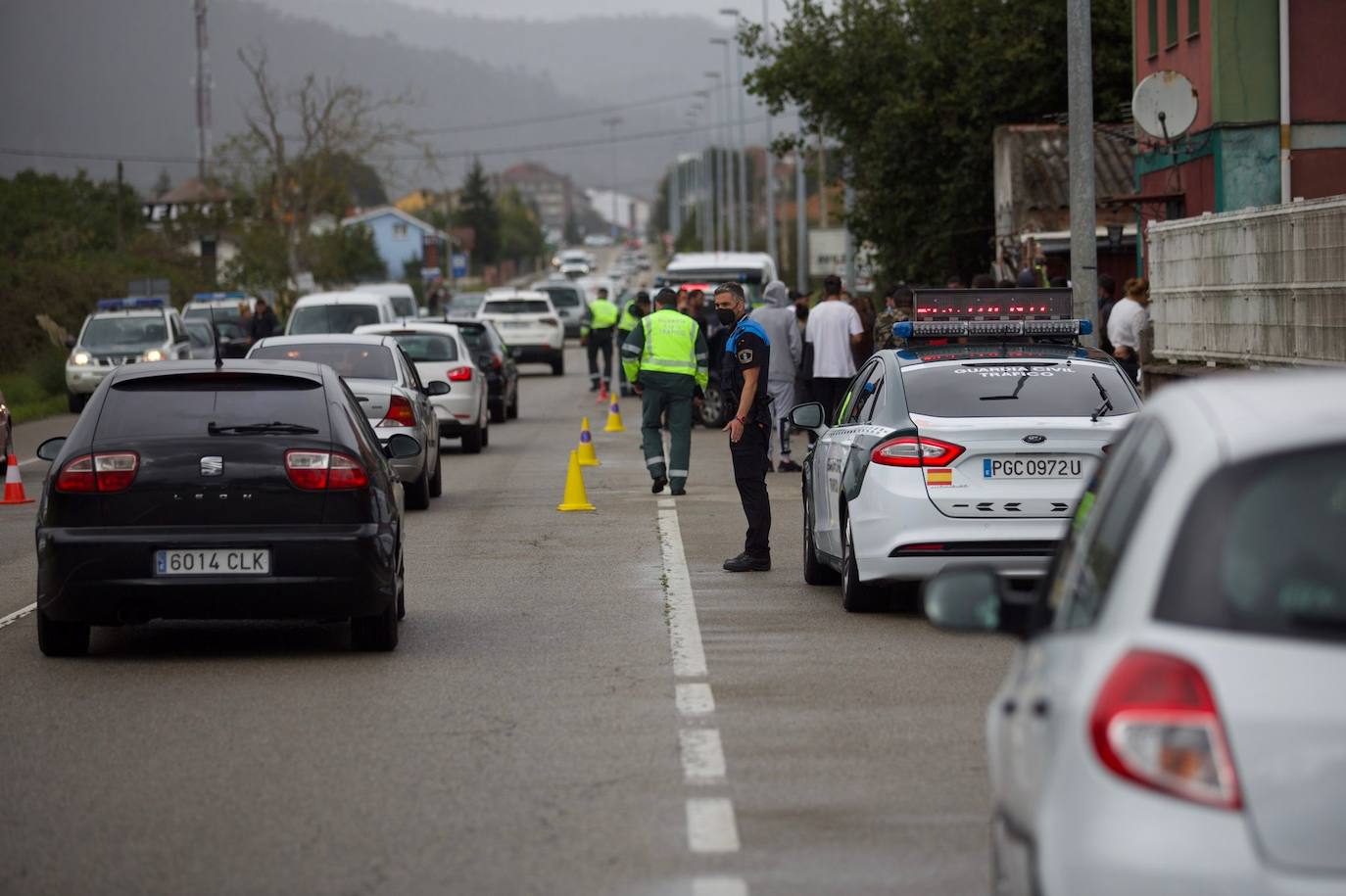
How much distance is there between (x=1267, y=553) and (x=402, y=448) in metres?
8.03

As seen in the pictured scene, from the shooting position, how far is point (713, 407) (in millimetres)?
28719

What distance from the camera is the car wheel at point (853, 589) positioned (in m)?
11.3

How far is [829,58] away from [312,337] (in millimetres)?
24234

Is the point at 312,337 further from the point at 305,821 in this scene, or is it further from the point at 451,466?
the point at 305,821

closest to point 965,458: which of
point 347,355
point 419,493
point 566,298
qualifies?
point 419,493

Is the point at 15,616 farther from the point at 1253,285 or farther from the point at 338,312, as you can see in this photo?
the point at 338,312

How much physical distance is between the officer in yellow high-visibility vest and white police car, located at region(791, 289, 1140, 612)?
642 centimetres

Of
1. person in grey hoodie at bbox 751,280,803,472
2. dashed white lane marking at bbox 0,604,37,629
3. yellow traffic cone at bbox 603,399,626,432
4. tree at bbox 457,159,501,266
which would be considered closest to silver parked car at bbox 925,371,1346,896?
dashed white lane marking at bbox 0,604,37,629

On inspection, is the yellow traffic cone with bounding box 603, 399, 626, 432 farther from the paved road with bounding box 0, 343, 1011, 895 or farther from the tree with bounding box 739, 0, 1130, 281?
the paved road with bounding box 0, 343, 1011, 895

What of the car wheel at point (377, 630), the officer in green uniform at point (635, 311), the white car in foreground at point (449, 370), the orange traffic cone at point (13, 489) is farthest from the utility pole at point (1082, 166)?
the car wheel at point (377, 630)

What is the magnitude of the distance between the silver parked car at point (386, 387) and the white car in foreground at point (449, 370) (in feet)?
15.1

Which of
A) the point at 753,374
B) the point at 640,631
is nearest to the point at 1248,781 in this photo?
the point at 640,631

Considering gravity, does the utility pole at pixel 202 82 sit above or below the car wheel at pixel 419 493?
above

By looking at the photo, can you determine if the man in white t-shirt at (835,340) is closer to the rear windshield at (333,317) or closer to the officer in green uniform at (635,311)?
the officer in green uniform at (635,311)
